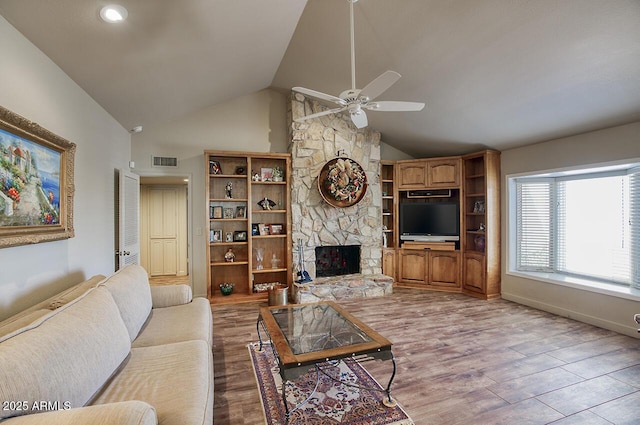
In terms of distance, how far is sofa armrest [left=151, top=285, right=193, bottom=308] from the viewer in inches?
122

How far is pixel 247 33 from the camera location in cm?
319

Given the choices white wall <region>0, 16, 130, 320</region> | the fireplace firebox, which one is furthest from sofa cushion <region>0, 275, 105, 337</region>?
the fireplace firebox

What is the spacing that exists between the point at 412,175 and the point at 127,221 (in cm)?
470

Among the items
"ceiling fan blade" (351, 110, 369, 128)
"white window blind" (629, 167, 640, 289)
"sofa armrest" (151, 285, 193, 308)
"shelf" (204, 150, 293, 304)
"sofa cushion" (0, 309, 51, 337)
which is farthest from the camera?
"shelf" (204, 150, 293, 304)

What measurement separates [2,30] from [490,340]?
484 centimetres

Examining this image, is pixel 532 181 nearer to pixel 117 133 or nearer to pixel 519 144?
pixel 519 144

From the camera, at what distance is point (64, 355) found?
53.9 inches

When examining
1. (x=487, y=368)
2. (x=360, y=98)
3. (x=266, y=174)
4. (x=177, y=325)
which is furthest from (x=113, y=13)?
(x=487, y=368)

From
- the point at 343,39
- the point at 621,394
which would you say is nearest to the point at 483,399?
the point at 621,394

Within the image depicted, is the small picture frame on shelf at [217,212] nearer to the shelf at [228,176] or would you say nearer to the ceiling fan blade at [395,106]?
the shelf at [228,176]

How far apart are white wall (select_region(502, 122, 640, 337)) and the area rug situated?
267 cm

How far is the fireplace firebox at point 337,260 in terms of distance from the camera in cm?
559

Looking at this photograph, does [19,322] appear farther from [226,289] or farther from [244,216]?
[244,216]

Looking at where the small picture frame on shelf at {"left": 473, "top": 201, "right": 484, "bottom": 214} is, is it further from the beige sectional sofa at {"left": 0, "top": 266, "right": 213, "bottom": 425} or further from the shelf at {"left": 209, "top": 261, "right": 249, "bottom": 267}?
the beige sectional sofa at {"left": 0, "top": 266, "right": 213, "bottom": 425}
